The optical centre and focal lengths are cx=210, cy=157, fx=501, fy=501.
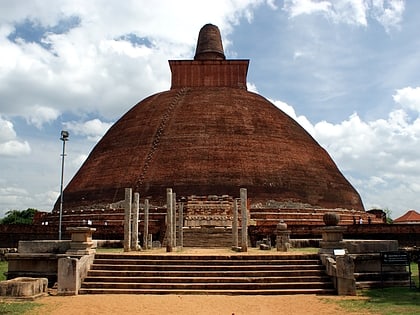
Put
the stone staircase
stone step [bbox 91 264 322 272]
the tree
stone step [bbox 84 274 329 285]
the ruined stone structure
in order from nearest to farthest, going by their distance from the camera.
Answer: the stone staircase
stone step [bbox 84 274 329 285]
stone step [bbox 91 264 322 272]
the ruined stone structure
the tree

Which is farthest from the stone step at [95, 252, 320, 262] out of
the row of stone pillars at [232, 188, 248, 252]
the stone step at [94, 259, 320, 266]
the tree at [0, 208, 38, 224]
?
the tree at [0, 208, 38, 224]

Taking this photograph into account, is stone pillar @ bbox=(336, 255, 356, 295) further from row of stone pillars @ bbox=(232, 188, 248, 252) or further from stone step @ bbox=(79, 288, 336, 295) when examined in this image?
row of stone pillars @ bbox=(232, 188, 248, 252)

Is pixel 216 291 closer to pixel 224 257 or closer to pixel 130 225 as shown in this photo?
pixel 224 257

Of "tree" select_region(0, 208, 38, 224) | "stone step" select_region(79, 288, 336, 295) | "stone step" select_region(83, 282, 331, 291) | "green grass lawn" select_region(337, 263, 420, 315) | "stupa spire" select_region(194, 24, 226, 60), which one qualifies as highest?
"stupa spire" select_region(194, 24, 226, 60)

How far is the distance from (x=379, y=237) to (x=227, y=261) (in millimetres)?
10676

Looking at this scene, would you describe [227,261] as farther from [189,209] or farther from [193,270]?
[189,209]

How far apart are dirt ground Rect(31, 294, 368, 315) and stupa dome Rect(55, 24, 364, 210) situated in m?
15.4

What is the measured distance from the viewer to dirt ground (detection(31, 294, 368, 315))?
8.70m

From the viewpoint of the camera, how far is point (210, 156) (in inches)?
1064

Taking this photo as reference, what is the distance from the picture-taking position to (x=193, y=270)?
38.1ft

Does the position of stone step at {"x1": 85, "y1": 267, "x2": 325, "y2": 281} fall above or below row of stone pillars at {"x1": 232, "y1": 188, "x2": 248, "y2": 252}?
below

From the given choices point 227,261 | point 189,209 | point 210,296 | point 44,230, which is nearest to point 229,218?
point 189,209

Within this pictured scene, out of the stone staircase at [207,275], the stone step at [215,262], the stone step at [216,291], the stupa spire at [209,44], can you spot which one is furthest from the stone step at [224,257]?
the stupa spire at [209,44]

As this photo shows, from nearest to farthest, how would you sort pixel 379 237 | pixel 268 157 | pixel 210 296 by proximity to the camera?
pixel 210 296, pixel 379 237, pixel 268 157
